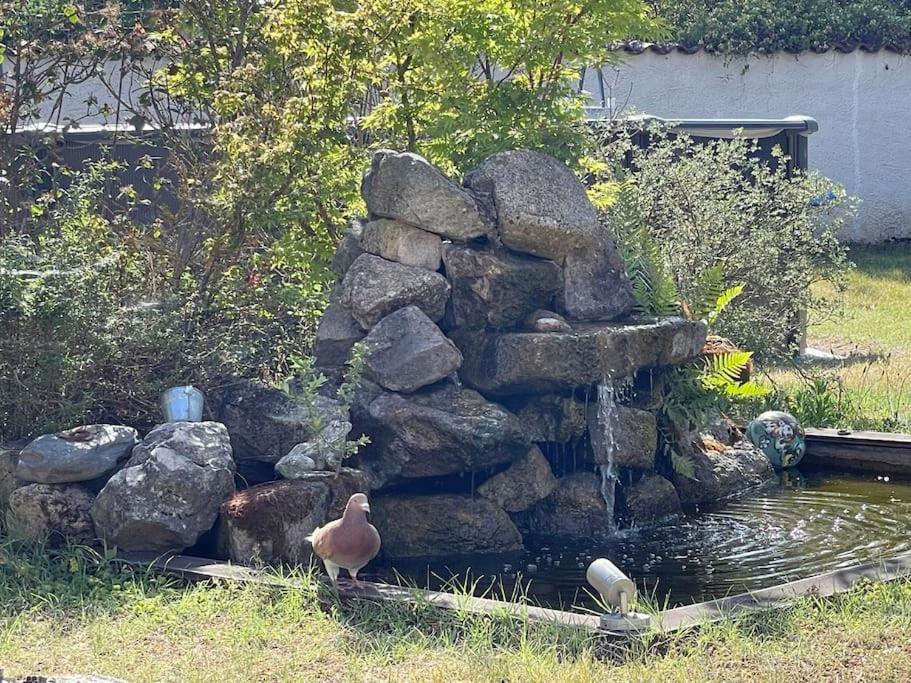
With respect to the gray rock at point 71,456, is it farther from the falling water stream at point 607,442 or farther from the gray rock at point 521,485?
the falling water stream at point 607,442

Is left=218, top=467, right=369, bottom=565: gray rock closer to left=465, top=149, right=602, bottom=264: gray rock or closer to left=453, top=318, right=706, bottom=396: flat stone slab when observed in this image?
left=453, top=318, right=706, bottom=396: flat stone slab

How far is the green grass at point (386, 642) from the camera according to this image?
4414 mm

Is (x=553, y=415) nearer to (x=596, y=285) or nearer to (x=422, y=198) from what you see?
(x=596, y=285)

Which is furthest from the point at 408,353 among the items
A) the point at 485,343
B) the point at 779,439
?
the point at 779,439

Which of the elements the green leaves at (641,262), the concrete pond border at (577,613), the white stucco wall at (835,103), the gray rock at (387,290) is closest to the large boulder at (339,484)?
the concrete pond border at (577,613)

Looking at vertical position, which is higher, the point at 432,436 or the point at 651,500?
the point at 432,436

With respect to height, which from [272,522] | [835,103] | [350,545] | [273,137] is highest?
[835,103]

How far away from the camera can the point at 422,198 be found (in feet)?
23.1

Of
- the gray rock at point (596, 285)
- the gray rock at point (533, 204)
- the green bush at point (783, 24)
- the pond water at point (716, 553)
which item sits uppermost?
the green bush at point (783, 24)

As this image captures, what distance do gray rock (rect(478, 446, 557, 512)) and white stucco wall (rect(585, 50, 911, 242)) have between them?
1082 cm

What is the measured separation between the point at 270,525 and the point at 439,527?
3.61 feet

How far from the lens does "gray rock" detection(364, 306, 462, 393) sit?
676cm

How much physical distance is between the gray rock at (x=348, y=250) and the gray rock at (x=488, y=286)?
57 centimetres

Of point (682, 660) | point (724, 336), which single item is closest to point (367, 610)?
point (682, 660)
